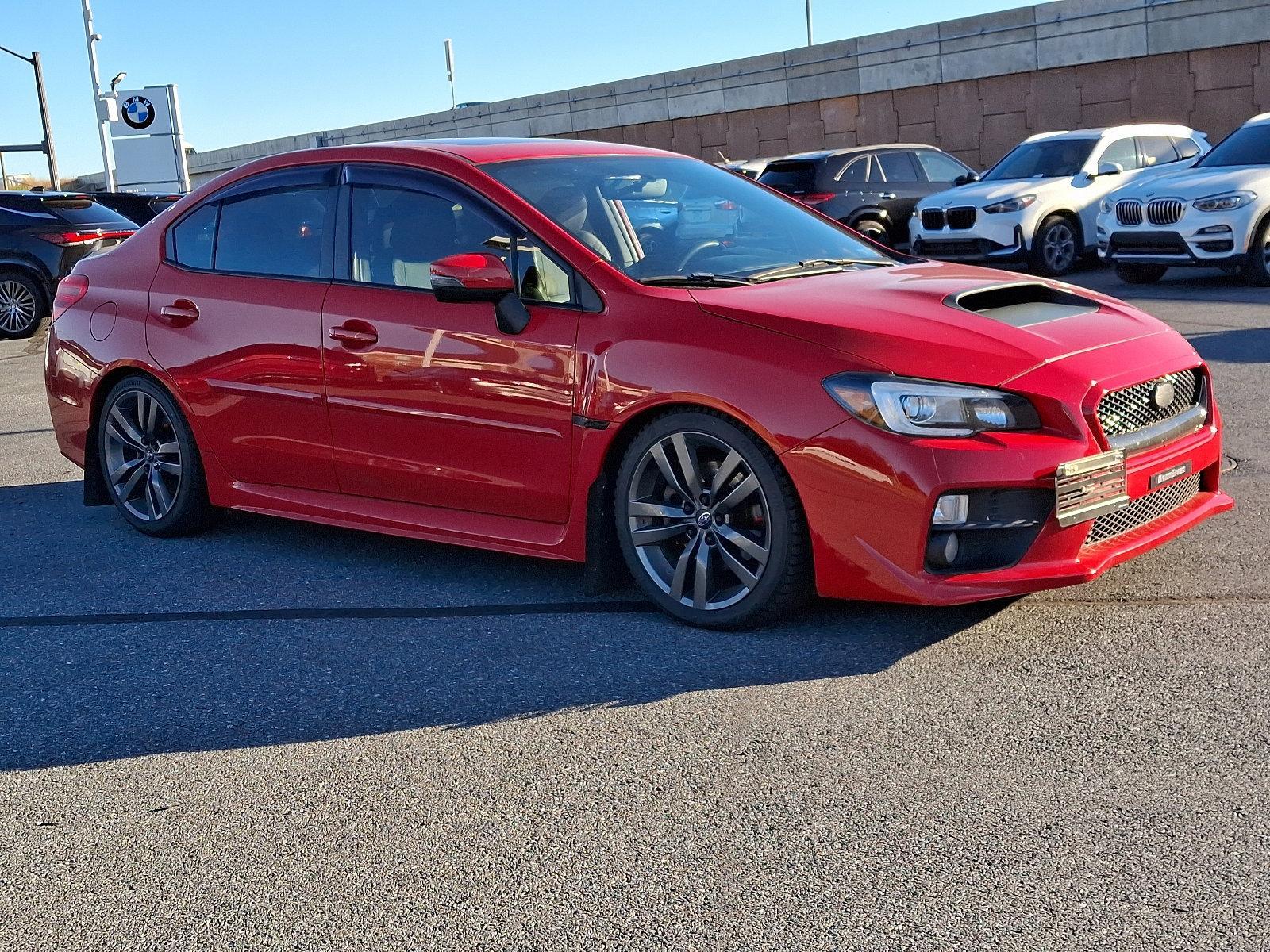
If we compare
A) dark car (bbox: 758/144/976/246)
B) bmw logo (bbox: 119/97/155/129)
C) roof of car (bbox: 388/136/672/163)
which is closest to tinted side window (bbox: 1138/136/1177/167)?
dark car (bbox: 758/144/976/246)

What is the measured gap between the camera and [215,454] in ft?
20.5

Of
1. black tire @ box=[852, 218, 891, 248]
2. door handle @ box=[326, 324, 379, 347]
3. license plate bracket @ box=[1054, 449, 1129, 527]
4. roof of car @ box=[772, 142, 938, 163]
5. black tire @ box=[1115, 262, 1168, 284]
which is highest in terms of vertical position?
roof of car @ box=[772, 142, 938, 163]

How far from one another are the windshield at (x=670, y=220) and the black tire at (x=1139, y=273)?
33.7 ft

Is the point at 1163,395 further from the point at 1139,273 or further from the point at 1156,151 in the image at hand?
the point at 1156,151

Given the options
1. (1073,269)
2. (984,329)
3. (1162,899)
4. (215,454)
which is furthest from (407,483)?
(1073,269)

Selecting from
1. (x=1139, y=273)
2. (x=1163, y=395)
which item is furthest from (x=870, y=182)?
(x=1163, y=395)

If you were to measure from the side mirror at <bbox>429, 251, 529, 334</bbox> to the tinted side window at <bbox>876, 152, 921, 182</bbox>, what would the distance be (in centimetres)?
1636

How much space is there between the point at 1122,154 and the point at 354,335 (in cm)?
1450

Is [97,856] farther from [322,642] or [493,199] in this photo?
[493,199]

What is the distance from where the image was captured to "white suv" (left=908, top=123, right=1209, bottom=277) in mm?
17234

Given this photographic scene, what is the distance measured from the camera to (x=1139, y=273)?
51.8 ft

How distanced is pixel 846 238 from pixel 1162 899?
3592 mm

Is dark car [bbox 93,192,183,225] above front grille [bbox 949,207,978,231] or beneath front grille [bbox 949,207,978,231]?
above

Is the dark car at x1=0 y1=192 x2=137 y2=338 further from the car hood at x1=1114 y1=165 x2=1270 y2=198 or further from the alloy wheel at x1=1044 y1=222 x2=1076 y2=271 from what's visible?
the car hood at x1=1114 y1=165 x2=1270 y2=198
